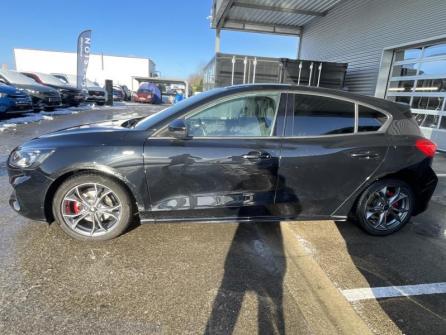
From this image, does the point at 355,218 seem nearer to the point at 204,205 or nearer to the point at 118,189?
the point at 204,205

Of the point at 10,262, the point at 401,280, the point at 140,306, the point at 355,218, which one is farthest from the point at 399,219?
the point at 10,262

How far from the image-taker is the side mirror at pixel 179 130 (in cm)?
270

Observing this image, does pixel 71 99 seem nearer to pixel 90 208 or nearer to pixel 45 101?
pixel 45 101

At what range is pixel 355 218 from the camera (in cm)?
331

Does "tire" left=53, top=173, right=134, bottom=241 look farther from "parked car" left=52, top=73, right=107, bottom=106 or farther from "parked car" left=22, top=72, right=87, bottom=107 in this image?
"parked car" left=52, top=73, right=107, bottom=106

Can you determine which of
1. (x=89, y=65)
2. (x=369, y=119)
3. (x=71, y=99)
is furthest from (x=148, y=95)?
(x=369, y=119)

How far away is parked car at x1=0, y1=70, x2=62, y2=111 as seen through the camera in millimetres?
11844

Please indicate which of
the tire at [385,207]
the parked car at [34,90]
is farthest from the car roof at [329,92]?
the parked car at [34,90]

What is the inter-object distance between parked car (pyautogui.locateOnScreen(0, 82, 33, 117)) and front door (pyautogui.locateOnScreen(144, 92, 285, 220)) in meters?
9.18

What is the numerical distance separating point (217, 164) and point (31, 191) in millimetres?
1701

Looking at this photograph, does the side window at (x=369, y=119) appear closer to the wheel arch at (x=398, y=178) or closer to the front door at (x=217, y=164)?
the wheel arch at (x=398, y=178)

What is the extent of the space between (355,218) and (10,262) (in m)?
3.35

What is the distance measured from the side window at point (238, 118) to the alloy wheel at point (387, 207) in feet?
4.73

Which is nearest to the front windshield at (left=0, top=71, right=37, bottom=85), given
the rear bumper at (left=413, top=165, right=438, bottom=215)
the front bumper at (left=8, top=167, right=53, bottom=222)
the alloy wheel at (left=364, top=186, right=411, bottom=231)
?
the front bumper at (left=8, top=167, right=53, bottom=222)
